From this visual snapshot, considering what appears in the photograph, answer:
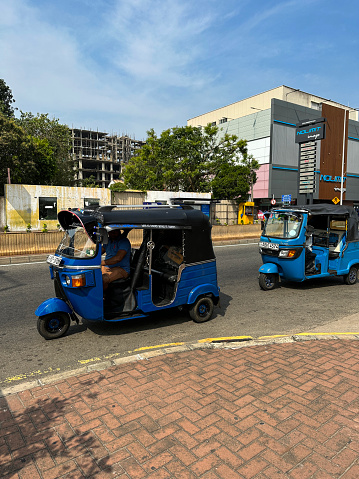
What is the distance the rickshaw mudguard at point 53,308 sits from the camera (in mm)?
4797

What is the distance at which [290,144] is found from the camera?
39.5 m

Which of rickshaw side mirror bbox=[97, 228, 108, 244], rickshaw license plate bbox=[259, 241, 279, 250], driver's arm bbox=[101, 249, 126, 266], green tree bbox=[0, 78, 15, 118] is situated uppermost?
green tree bbox=[0, 78, 15, 118]

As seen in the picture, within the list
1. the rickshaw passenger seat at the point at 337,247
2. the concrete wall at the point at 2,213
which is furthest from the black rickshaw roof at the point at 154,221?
the concrete wall at the point at 2,213

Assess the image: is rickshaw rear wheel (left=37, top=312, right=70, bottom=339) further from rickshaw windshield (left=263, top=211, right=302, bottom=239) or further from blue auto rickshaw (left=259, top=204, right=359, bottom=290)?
rickshaw windshield (left=263, top=211, right=302, bottom=239)

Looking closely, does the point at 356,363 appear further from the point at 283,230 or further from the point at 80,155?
the point at 80,155

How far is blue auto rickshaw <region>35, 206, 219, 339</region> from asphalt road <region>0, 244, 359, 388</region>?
0.34 m

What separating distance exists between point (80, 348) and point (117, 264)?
1.37 metres

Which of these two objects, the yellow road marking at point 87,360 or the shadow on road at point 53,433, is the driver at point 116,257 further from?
the shadow on road at point 53,433

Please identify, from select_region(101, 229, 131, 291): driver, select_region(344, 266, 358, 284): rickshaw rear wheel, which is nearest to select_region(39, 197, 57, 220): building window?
select_region(101, 229, 131, 291): driver

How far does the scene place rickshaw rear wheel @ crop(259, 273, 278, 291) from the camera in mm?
8078

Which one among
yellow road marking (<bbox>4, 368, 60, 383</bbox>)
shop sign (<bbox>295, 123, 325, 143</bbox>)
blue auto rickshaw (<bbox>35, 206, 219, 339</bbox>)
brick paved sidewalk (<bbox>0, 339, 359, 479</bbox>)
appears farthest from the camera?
shop sign (<bbox>295, 123, 325, 143</bbox>)

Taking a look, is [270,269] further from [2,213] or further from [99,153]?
[99,153]

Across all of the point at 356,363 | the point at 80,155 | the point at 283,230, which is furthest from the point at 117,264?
the point at 80,155

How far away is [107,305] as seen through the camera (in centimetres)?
509
